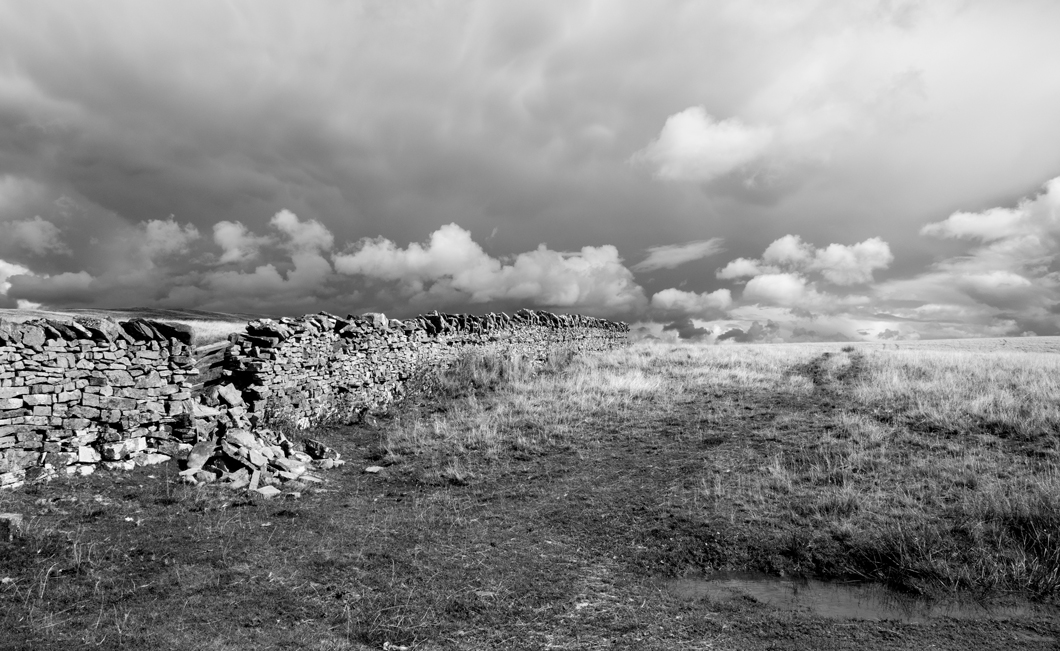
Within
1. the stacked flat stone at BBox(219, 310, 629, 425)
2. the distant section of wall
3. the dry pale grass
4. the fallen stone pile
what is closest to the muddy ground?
the fallen stone pile

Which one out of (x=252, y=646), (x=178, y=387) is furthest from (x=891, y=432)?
(x=178, y=387)

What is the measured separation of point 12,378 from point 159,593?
17.7 feet

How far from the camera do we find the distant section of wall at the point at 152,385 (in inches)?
345

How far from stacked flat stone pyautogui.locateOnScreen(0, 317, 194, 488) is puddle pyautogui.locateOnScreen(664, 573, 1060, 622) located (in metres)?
9.22

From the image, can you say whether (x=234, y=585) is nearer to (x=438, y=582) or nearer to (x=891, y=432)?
(x=438, y=582)

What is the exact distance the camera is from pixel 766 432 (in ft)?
40.2

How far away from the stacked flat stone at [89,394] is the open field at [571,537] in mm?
769

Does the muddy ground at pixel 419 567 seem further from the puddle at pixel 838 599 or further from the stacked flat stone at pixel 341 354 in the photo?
the stacked flat stone at pixel 341 354

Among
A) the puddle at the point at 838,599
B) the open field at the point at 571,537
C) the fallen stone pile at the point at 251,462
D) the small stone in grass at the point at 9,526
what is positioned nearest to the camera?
the open field at the point at 571,537

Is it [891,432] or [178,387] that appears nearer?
[178,387]

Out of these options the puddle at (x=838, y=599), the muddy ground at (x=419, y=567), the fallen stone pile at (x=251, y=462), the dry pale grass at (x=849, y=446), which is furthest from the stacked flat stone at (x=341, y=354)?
the puddle at (x=838, y=599)

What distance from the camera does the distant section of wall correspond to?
877 centimetres

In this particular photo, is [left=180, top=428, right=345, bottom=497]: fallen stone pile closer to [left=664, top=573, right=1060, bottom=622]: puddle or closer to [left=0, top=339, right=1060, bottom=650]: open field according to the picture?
[left=0, top=339, right=1060, bottom=650]: open field

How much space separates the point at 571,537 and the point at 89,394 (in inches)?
329
